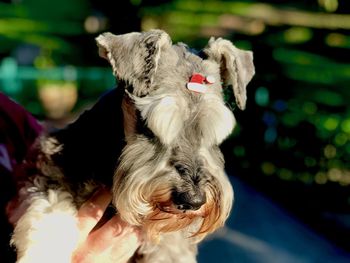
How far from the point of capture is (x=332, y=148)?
6.51 m

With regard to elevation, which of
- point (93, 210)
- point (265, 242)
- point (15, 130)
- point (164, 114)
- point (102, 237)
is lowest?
point (265, 242)

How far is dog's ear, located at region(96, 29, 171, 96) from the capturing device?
10.8 feet

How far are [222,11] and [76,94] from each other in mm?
2484

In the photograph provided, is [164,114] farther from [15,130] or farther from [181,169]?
[15,130]

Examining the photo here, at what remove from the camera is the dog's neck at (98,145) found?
342 cm

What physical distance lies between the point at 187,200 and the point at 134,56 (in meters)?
0.75

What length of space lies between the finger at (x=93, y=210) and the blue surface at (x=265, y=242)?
2.30 metres

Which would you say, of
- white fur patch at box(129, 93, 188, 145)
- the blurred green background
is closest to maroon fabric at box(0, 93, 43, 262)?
white fur patch at box(129, 93, 188, 145)

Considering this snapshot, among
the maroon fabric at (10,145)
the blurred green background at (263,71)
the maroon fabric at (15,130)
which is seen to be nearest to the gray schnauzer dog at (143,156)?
the maroon fabric at (10,145)

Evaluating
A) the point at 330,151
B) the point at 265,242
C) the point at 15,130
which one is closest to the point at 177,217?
the point at 15,130

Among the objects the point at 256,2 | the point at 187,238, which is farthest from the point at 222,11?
the point at 187,238

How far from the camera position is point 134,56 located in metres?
3.33

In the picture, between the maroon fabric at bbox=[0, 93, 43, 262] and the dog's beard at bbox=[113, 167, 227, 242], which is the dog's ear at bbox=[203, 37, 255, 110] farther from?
the maroon fabric at bbox=[0, 93, 43, 262]

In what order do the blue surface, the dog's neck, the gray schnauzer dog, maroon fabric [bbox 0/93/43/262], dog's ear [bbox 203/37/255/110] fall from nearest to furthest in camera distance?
the gray schnauzer dog
the dog's neck
dog's ear [bbox 203/37/255/110]
maroon fabric [bbox 0/93/43/262]
the blue surface
